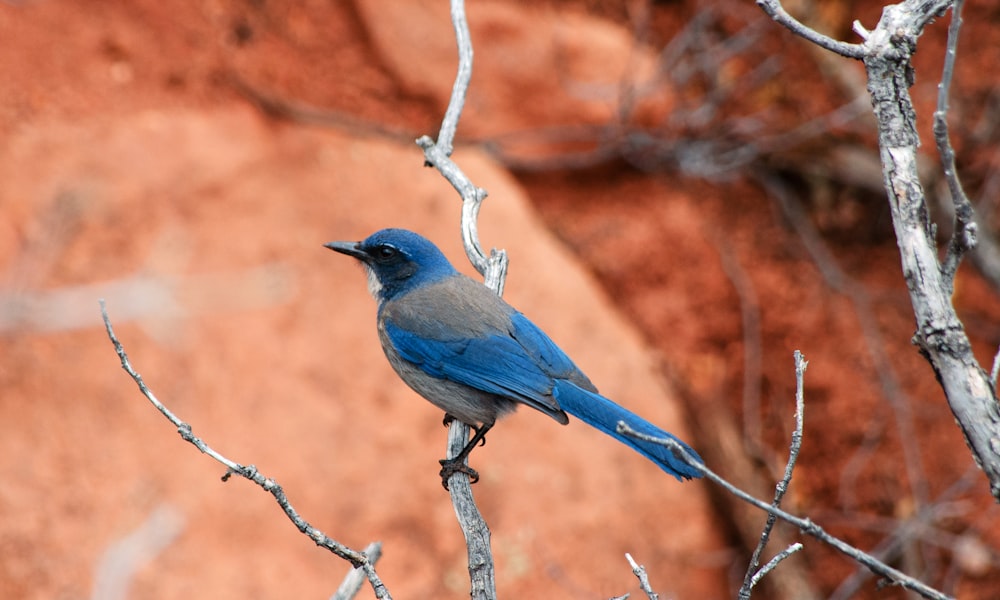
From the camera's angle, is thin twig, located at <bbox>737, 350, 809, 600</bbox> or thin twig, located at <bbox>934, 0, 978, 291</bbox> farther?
thin twig, located at <bbox>737, 350, 809, 600</bbox>

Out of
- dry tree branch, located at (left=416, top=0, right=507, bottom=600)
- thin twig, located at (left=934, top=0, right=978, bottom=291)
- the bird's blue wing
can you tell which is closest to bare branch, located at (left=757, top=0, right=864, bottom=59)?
thin twig, located at (left=934, top=0, right=978, bottom=291)

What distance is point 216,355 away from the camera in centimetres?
612

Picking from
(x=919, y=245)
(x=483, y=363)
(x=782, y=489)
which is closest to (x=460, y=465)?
(x=483, y=363)

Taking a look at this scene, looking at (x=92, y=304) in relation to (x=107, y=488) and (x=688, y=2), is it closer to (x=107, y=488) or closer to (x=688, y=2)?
(x=107, y=488)

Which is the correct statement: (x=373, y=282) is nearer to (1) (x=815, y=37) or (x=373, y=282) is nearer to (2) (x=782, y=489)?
(1) (x=815, y=37)

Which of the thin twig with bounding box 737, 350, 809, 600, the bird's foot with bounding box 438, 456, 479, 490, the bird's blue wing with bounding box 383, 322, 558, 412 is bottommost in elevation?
the thin twig with bounding box 737, 350, 809, 600

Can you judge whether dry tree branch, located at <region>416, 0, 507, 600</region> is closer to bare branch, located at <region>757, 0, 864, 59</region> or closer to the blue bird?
the blue bird

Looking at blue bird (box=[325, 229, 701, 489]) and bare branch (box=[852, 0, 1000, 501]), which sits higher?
blue bird (box=[325, 229, 701, 489])

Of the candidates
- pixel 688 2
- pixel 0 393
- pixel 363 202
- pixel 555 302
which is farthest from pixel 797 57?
pixel 0 393

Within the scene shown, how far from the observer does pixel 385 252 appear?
5023 mm

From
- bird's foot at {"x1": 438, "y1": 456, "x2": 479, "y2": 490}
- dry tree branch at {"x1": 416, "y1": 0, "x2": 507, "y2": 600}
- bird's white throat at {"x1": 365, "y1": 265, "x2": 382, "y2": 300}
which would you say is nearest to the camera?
dry tree branch at {"x1": 416, "y1": 0, "x2": 507, "y2": 600}

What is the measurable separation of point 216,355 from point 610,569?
105 inches

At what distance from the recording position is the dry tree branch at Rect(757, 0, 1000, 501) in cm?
263

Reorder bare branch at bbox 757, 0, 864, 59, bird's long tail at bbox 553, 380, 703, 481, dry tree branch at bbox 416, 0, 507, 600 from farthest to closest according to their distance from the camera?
dry tree branch at bbox 416, 0, 507, 600 → bird's long tail at bbox 553, 380, 703, 481 → bare branch at bbox 757, 0, 864, 59
